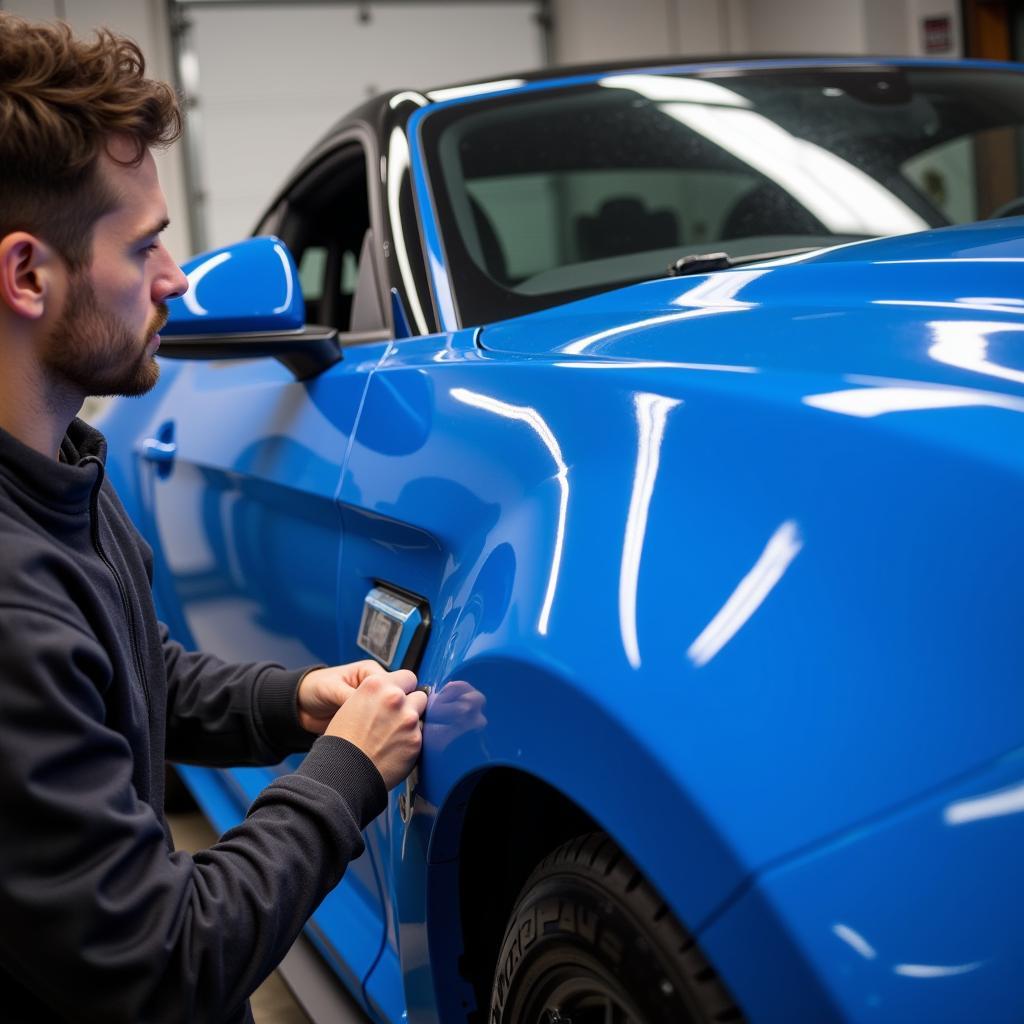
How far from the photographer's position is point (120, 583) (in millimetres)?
1182

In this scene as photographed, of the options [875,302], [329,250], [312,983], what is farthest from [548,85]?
[312,983]

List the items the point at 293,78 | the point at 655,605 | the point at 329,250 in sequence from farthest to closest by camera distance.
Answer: the point at 293,78 → the point at 329,250 → the point at 655,605

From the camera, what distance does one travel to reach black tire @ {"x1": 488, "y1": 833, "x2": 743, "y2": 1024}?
0.82 m

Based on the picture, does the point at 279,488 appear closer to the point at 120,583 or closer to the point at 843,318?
the point at 120,583

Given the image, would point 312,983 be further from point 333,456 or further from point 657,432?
point 657,432

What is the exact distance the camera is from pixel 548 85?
6.63 feet

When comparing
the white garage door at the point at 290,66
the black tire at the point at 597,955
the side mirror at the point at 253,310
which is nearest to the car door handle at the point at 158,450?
the side mirror at the point at 253,310

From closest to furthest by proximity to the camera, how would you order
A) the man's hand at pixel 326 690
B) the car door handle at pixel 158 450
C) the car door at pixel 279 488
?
the man's hand at pixel 326 690
the car door at pixel 279 488
the car door handle at pixel 158 450

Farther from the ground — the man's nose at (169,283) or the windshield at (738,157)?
Result: the windshield at (738,157)

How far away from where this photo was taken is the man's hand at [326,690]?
4.26 feet

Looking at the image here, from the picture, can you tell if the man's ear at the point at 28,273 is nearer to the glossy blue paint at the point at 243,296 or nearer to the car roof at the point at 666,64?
the glossy blue paint at the point at 243,296

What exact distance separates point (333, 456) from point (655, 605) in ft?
2.37

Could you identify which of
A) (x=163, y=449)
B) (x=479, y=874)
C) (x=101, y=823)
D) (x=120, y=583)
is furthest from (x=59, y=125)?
(x=163, y=449)

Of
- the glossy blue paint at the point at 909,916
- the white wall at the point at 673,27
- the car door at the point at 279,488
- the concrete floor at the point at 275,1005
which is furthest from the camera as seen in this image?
the white wall at the point at 673,27
